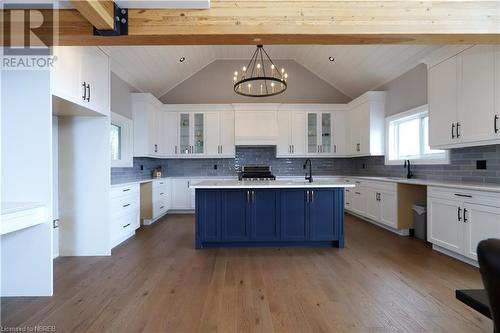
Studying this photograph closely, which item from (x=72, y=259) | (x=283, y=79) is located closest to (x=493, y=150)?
(x=283, y=79)

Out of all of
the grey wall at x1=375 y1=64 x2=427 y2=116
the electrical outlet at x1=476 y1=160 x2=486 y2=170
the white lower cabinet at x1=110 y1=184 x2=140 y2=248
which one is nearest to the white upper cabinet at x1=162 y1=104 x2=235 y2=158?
the white lower cabinet at x1=110 y1=184 x2=140 y2=248

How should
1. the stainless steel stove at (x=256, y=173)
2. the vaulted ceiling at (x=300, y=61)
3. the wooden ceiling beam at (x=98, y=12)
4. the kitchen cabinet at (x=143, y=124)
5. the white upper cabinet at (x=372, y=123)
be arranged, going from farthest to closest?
the stainless steel stove at (x=256, y=173), the white upper cabinet at (x=372, y=123), the kitchen cabinet at (x=143, y=124), the vaulted ceiling at (x=300, y=61), the wooden ceiling beam at (x=98, y=12)

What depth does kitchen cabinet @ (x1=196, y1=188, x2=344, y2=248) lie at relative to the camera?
11.5 ft

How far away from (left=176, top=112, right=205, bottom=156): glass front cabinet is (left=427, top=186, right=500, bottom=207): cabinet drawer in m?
4.58

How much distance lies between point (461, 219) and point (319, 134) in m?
3.72

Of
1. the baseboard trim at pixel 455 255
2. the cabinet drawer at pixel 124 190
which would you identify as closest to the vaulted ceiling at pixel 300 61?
the cabinet drawer at pixel 124 190

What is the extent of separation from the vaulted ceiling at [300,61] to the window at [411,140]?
2.82ft

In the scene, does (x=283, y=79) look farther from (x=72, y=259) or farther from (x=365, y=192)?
(x=72, y=259)

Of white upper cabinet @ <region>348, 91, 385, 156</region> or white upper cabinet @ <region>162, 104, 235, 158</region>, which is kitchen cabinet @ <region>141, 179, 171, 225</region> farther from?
white upper cabinet @ <region>348, 91, 385, 156</region>

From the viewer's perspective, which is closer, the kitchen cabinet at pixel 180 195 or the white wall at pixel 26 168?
the white wall at pixel 26 168

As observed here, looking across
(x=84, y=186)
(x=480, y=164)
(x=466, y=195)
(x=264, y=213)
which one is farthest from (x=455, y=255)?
(x=84, y=186)

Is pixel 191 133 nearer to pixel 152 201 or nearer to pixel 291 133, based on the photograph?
pixel 152 201

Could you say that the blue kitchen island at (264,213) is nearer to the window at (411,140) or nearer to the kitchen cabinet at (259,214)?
the kitchen cabinet at (259,214)

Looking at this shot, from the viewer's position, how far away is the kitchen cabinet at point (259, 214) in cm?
349
